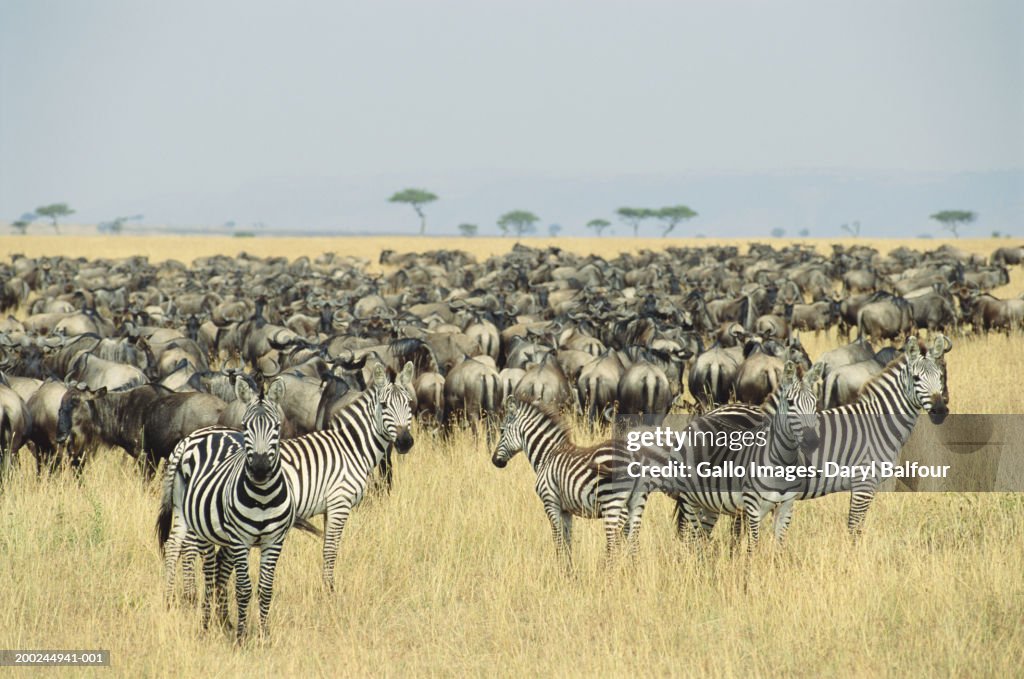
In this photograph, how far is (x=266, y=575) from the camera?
7.12 meters

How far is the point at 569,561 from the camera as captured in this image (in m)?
8.60

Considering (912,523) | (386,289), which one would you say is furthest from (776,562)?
(386,289)

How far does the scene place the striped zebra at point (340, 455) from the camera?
7992 millimetres

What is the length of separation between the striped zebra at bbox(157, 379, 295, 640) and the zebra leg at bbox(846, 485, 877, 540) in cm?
492

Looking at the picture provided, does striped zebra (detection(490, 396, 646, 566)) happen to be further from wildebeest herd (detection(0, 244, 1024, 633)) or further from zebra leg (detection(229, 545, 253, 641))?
zebra leg (detection(229, 545, 253, 641))

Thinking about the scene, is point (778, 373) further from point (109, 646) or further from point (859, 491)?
point (109, 646)

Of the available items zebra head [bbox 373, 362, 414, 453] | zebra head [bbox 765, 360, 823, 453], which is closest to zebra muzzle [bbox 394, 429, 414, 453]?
zebra head [bbox 373, 362, 414, 453]

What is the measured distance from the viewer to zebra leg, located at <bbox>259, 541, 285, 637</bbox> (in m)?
7.06

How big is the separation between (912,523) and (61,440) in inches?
359

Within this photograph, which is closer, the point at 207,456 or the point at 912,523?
the point at 207,456

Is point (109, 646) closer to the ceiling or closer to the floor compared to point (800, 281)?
closer to the floor

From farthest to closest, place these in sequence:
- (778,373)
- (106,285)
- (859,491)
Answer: (106,285)
(778,373)
(859,491)

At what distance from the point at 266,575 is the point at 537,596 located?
89.7 inches

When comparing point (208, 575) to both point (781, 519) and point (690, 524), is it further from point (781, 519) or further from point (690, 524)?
point (781, 519)
